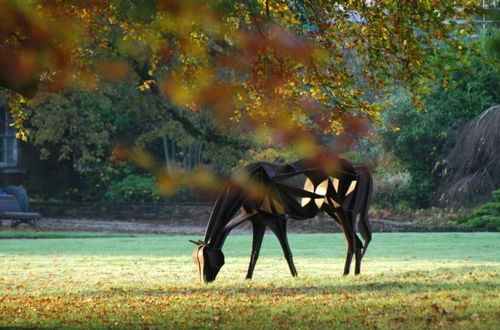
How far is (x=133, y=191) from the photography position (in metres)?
35.2

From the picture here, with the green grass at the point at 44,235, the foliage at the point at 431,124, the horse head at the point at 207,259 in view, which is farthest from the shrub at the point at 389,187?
the horse head at the point at 207,259

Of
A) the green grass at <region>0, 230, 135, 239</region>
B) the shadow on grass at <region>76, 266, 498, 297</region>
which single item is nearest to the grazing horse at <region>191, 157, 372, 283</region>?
the shadow on grass at <region>76, 266, 498, 297</region>

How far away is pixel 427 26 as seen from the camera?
966 cm

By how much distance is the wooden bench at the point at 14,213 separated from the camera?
2942 cm

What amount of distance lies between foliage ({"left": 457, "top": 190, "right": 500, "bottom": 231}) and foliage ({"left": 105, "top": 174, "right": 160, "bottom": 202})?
1064cm

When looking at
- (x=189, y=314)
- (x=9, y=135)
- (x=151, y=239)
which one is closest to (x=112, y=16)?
(x=189, y=314)

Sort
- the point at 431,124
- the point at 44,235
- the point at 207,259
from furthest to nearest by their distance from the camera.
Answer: the point at 431,124
the point at 44,235
the point at 207,259

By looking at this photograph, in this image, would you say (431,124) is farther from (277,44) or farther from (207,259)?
(277,44)

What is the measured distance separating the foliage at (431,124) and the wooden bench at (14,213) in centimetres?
1141

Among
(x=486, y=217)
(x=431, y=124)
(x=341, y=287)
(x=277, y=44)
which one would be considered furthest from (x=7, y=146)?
(x=277, y=44)

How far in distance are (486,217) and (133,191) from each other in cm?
1228

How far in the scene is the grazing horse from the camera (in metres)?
10.9

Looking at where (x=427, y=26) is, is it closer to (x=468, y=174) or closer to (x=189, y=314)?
(x=189, y=314)

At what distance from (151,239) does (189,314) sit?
665 inches
